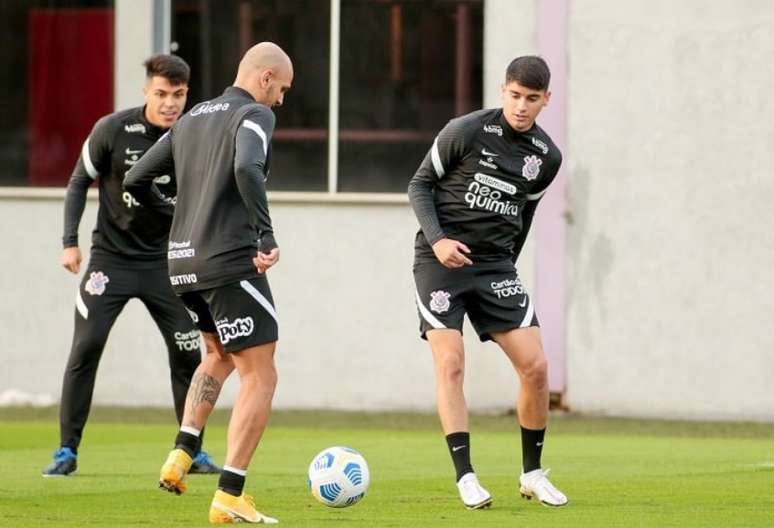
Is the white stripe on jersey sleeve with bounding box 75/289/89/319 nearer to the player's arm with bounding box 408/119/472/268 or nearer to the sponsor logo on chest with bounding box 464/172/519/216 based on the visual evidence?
the player's arm with bounding box 408/119/472/268

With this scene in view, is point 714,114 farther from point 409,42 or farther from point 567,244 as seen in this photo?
point 409,42

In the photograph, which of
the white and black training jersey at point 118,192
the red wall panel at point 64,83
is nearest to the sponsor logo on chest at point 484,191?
the white and black training jersey at point 118,192

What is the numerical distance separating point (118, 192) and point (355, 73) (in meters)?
6.78

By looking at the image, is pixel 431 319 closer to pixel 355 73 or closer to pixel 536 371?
pixel 536 371

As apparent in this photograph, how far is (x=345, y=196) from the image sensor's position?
16172 mm

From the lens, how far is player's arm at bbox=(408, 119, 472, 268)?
7930mm

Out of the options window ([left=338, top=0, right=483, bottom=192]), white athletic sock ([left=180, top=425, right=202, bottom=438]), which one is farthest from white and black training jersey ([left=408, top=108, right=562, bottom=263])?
window ([left=338, top=0, right=483, bottom=192])

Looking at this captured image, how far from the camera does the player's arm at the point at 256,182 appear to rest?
22.9 feet

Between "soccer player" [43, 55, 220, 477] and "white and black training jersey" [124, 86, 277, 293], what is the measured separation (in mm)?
2224

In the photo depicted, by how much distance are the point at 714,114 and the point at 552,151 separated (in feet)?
25.3

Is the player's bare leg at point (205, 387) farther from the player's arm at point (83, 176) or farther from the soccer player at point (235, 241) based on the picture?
the player's arm at point (83, 176)

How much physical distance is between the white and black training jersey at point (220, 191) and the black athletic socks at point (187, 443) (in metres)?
0.69

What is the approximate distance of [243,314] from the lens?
7215 mm

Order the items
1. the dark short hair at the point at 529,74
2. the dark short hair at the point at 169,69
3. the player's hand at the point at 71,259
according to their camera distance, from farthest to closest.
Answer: the player's hand at the point at 71,259, the dark short hair at the point at 169,69, the dark short hair at the point at 529,74
